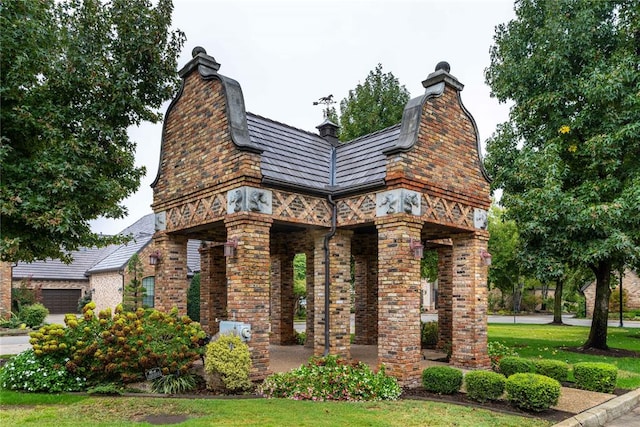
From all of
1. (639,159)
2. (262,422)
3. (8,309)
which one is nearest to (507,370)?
(262,422)

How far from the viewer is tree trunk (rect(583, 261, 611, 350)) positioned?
1605 cm

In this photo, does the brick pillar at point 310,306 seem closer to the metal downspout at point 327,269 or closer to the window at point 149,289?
the metal downspout at point 327,269

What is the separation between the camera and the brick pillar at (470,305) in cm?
1113

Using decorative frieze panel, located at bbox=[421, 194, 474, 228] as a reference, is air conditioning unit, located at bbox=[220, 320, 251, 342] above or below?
below

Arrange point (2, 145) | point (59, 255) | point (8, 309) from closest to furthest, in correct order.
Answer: point (2, 145) < point (59, 255) < point (8, 309)

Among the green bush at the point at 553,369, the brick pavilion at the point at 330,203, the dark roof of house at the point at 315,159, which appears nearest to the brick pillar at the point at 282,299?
the brick pavilion at the point at 330,203

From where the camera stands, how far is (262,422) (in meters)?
6.65

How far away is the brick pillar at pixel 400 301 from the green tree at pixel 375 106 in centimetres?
1354

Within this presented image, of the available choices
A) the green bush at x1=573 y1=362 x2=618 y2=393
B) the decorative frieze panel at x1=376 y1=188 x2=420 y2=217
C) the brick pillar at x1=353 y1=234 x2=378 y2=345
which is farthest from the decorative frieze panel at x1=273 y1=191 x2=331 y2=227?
the green bush at x1=573 y1=362 x2=618 y2=393

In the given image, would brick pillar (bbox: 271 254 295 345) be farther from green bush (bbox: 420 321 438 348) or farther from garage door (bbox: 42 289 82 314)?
garage door (bbox: 42 289 82 314)

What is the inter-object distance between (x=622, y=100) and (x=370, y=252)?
9126 mm

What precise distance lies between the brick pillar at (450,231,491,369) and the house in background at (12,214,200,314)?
21305 millimetres

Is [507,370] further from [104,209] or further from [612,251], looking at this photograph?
[104,209]

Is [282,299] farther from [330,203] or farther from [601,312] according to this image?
[601,312]
